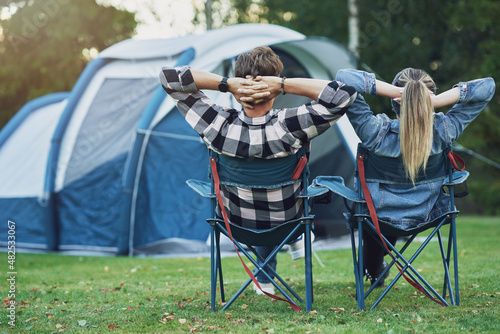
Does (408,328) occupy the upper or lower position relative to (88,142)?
lower

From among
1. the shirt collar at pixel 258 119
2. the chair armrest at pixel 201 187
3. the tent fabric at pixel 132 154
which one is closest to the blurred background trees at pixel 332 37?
the tent fabric at pixel 132 154

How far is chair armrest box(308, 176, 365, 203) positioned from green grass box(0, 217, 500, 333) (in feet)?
1.90

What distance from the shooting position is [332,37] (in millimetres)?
16547

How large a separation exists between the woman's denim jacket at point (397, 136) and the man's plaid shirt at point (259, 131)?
0.18m

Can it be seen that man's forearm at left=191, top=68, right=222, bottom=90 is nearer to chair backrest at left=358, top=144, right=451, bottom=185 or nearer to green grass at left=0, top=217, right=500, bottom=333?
chair backrest at left=358, top=144, right=451, bottom=185

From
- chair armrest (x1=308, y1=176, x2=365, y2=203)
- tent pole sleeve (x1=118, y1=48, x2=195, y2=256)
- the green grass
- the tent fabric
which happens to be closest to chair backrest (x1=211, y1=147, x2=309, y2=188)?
chair armrest (x1=308, y1=176, x2=365, y2=203)

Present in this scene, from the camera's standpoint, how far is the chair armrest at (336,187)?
3148 millimetres

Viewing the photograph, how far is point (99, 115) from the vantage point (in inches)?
273

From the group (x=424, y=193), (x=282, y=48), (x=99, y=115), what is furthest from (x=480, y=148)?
(x=424, y=193)

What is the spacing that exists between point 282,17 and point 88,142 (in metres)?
12.7

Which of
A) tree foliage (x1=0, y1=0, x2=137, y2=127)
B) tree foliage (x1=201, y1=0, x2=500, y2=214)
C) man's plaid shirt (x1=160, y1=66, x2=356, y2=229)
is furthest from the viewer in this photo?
tree foliage (x1=0, y1=0, x2=137, y2=127)

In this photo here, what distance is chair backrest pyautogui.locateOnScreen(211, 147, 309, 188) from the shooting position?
10.1ft

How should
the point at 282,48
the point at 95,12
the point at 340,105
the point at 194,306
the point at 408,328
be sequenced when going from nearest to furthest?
1. the point at 408,328
2. the point at 340,105
3. the point at 194,306
4. the point at 282,48
5. the point at 95,12

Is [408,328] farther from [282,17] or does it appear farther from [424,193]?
[282,17]
